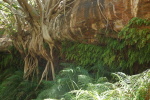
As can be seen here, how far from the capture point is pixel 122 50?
3133 millimetres

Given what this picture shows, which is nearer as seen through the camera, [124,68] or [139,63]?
[139,63]

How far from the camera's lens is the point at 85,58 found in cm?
382

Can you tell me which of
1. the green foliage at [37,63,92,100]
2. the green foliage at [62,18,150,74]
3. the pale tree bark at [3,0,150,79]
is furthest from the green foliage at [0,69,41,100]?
the green foliage at [62,18,150,74]

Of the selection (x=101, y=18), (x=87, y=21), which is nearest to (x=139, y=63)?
(x=101, y=18)

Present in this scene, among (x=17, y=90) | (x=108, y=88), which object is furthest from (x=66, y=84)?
(x=17, y=90)

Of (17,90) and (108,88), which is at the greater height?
(108,88)

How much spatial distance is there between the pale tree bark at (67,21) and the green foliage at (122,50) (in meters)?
0.13

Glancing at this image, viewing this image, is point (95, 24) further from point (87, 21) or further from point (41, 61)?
point (41, 61)

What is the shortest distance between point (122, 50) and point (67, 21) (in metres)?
1.52

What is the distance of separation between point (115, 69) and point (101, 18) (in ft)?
3.41

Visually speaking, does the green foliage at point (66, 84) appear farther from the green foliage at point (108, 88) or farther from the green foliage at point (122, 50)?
the green foliage at point (122, 50)

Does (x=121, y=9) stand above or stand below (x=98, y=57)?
above

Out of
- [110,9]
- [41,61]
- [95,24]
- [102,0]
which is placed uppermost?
[102,0]

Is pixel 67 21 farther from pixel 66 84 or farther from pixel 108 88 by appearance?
pixel 108 88
